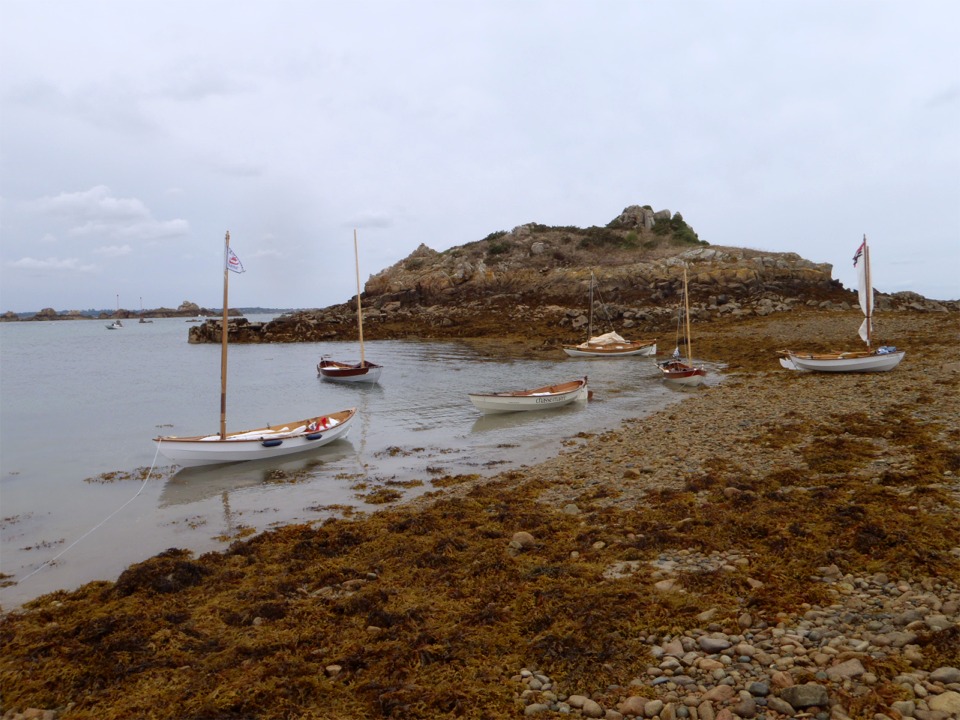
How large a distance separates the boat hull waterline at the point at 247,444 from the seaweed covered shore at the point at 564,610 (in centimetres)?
647

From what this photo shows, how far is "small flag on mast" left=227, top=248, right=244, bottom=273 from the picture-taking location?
53.9 ft

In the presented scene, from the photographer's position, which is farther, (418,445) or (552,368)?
(552,368)

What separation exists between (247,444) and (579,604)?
42.4ft

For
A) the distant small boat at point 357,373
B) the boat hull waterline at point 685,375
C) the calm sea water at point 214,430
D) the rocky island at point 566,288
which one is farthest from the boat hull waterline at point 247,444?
the rocky island at point 566,288

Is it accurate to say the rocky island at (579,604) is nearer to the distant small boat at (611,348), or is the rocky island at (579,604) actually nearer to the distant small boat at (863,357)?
the distant small boat at (863,357)

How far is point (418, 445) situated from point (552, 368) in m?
20.8

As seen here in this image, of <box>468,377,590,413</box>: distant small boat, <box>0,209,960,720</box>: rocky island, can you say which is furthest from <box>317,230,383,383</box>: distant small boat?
<box>0,209,960,720</box>: rocky island

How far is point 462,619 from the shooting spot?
729 cm

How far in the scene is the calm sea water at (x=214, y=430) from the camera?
12.5 m

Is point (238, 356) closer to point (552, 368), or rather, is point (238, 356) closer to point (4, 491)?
point (552, 368)

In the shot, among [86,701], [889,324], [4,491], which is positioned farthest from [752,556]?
[889,324]

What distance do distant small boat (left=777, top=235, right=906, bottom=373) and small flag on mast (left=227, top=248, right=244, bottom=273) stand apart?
79.7 ft

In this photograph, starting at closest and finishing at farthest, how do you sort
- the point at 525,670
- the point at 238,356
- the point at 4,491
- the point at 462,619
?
the point at 525,670 → the point at 462,619 → the point at 4,491 → the point at 238,356

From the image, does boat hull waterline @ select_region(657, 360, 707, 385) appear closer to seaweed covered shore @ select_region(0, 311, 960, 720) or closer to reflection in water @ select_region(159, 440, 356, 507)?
seaweed covered shore @ select_region(0, 311, 960, 720)
